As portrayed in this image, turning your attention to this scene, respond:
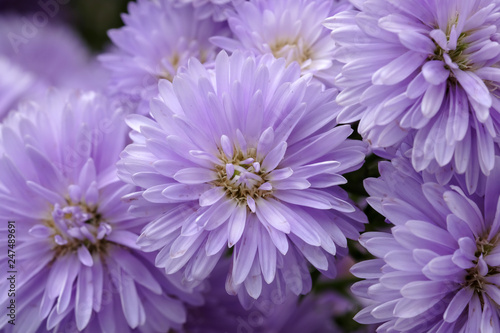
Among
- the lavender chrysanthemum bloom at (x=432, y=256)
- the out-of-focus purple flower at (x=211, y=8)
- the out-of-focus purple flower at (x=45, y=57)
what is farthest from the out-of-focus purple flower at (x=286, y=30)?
the out-of-focus purple flower at (x=45, y=57)

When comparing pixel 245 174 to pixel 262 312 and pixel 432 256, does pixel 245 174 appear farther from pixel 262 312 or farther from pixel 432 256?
pixel 262 312

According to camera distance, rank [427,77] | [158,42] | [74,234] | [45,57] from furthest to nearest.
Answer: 1. [45,57]
2. [158,42]
3. [74,234]
4. [427,77]

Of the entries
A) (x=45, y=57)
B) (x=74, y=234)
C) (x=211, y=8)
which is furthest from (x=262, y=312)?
(x=45, y=57)

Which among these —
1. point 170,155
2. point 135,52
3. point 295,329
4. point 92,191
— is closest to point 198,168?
point 170,155

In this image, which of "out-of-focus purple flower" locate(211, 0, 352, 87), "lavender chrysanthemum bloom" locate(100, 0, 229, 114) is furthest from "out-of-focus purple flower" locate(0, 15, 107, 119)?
"out-of-focus purple flower" locate(211, 0, 352, 87)

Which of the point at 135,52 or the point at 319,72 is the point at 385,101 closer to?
the point at 319,72
